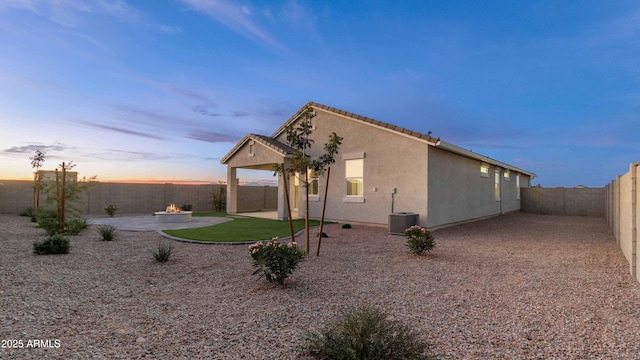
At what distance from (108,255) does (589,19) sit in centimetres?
1671

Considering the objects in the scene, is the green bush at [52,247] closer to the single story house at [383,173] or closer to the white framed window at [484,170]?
the single story house at [383,173]

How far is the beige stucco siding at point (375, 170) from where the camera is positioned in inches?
476

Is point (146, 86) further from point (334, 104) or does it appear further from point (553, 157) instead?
point (553, 157)

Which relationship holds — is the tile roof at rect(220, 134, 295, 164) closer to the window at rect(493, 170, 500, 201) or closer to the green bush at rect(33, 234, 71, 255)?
the green bush at rect(33, 234, 71, 255)

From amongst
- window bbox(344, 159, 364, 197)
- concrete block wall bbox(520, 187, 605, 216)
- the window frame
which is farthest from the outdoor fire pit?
concrete block wall bbox(520, 187, 605, 216)

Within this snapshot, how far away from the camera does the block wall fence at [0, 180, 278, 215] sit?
1816cm

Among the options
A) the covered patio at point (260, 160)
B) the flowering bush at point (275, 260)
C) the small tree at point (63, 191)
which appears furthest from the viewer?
the covered patio at point (260, 160)

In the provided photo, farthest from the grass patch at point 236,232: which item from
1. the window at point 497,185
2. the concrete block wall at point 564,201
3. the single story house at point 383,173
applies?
the concrete block wall at point 564,201

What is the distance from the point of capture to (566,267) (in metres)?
6.80

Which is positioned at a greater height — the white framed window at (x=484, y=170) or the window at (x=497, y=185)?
the white framed window at (x=484, y=170)

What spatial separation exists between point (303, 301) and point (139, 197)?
Result: 1953cm

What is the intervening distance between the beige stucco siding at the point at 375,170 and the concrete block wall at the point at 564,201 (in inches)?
645

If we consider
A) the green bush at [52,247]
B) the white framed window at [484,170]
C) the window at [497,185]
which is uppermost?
the white framed window at [484,170]

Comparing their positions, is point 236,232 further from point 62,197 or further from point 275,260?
point 275,260
